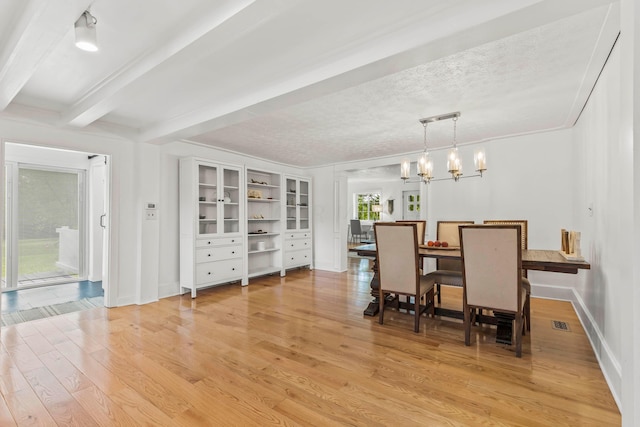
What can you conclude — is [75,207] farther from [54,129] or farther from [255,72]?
[255,72]

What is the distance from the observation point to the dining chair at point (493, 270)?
8.20 feet

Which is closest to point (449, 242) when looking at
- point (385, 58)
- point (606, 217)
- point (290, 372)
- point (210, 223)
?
point (606, 217)

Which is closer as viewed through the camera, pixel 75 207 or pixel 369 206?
pixel 75 207

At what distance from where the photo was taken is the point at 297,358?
8.09 ft

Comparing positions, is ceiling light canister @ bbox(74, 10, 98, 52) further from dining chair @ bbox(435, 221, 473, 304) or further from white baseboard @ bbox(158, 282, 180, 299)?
dining chair @ bbox(435, 221, 473, 304)

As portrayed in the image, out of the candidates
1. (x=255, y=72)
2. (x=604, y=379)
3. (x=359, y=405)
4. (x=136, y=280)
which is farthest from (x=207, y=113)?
(x=604, y=379)

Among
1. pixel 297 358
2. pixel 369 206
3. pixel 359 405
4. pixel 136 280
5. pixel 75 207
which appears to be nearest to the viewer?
pixel 359 405

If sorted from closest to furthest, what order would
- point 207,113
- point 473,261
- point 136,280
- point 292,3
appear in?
point 292,3, point 473,261, point 207,113, point 136,280

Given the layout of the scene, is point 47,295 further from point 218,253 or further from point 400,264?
point 400,264

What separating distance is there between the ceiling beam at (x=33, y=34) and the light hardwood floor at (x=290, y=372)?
85.7 inches

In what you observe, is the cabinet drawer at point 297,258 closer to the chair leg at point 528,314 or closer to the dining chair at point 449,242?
the dining chair at point 449,242

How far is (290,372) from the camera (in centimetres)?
225

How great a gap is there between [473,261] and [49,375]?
11.3 feet

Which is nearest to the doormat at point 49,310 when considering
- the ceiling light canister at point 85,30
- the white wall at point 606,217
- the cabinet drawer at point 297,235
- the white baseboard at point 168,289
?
the white baseboard at point 168,289
